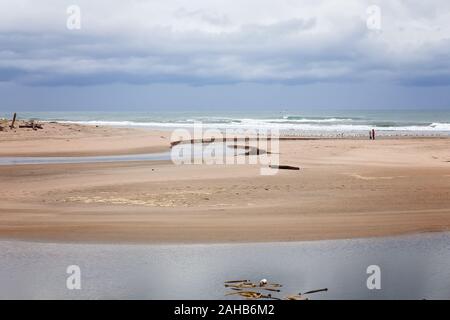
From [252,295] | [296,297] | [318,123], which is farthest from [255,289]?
[318,123]

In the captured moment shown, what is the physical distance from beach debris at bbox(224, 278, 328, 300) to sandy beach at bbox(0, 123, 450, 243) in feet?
8.48

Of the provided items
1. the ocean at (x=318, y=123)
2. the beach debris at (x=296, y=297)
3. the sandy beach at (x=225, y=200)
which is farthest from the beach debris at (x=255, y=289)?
the ocean at (x=318, y=123)

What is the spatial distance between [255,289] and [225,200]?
6.63m

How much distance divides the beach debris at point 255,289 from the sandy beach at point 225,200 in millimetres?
2583

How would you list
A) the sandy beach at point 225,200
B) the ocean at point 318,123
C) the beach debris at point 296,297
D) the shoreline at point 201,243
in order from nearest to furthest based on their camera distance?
the beach debris at point 296,297 → the shoreline at point 201,243 → the sandy beach at point 225,200 → the ocean at point 318,123

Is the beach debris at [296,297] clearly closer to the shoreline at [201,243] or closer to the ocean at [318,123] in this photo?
the shoreline at [201,243]

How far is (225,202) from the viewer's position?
13.8 metres

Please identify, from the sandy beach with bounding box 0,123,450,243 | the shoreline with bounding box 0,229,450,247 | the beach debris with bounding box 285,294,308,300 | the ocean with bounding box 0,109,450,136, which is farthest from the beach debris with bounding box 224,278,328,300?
the ocean with bounding box 0,109,450,136

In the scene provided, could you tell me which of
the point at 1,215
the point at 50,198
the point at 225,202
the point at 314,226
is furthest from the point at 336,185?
the point at 1,215

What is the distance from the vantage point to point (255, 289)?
Answer: 24.5 ft

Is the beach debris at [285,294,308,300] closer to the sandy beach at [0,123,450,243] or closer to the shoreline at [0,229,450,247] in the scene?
the shoreline at [0,229,450,247]

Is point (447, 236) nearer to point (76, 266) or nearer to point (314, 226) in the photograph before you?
point (314, 226)

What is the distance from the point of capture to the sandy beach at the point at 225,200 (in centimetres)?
1100

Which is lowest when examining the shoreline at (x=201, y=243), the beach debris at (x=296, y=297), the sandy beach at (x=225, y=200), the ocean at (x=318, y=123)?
the beach debris at (x=296, y=297)
